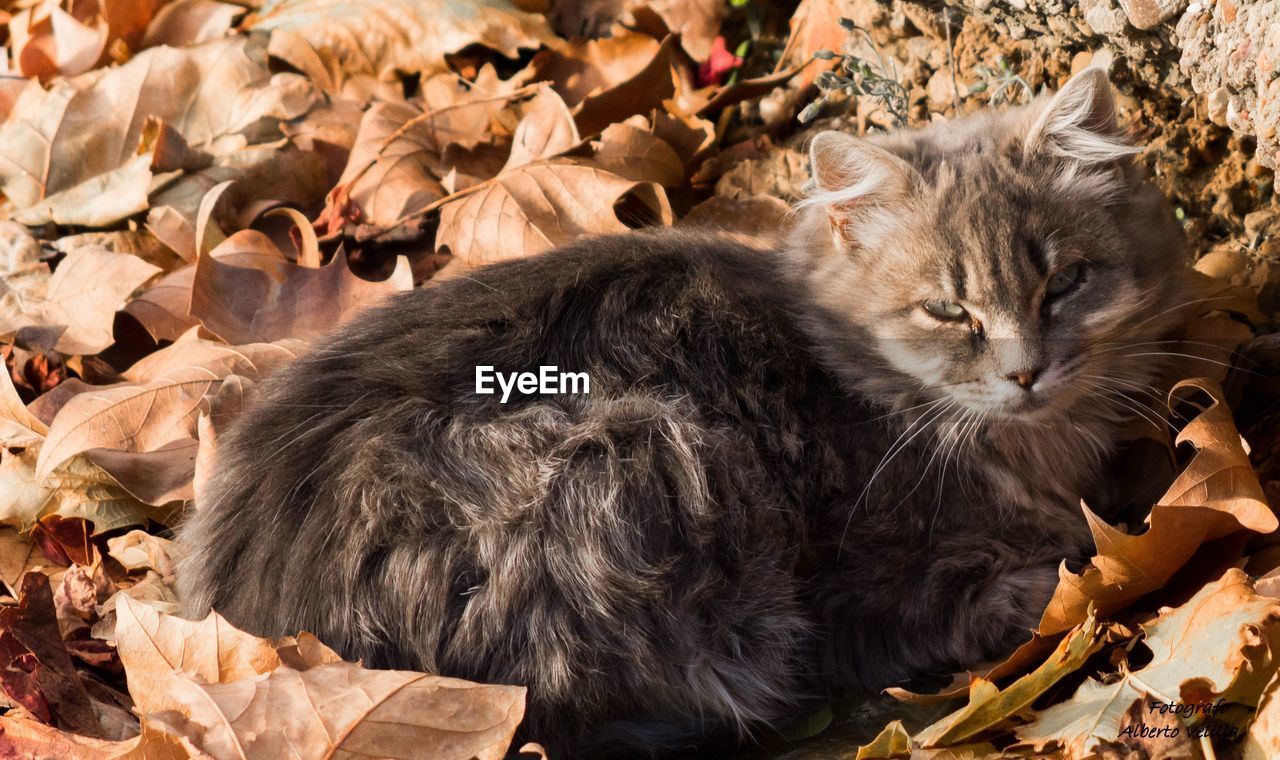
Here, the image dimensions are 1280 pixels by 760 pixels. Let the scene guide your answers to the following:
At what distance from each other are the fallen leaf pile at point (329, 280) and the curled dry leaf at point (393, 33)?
0.04 ft

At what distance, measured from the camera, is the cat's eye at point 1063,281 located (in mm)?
2670

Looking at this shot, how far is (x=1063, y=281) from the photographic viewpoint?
105 inches

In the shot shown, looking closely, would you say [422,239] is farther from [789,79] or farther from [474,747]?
[474,747]

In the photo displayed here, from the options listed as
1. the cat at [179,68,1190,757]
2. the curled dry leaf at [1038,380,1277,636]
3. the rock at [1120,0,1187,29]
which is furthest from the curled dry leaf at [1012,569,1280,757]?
the rock at [1120,0,1187,29]

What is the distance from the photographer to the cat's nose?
8.58 feet

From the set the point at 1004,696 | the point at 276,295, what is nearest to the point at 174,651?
the point at 276,295

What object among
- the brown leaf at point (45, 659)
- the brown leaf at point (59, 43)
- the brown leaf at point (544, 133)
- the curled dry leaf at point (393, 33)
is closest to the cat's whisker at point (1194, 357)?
the brown leaf at point (544, 133)

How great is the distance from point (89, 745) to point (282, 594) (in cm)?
49

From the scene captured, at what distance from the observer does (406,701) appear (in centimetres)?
217

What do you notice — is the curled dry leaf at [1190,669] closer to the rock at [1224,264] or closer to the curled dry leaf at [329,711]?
the curled dry leaf at [329,711]

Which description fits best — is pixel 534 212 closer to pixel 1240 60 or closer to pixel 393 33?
pixel 393 33

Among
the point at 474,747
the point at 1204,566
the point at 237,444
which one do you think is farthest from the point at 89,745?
the point at 1204,566

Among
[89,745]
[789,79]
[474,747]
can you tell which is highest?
[789,79]

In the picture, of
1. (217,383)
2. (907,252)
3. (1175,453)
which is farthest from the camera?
(217,383)
